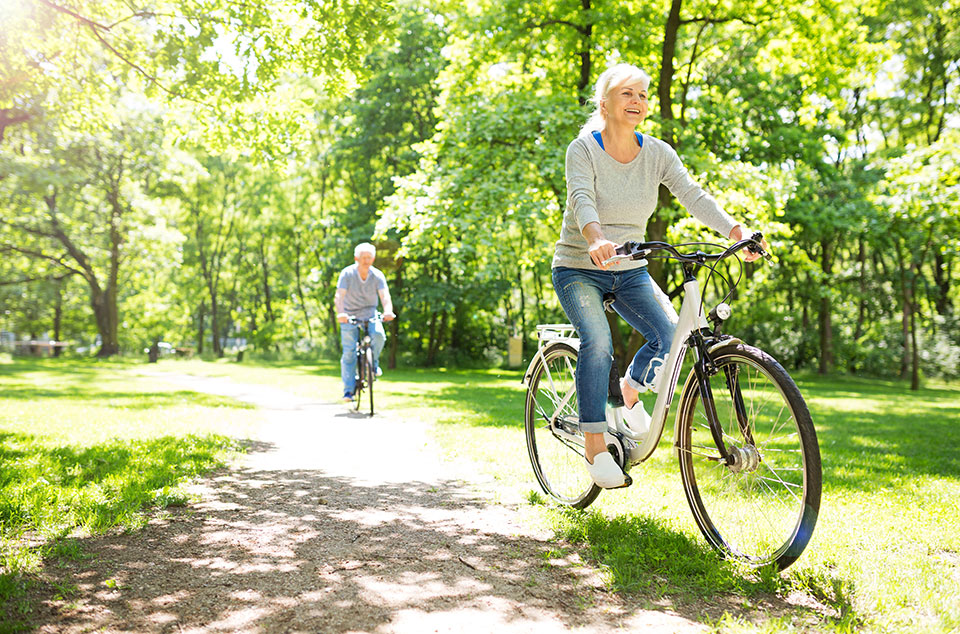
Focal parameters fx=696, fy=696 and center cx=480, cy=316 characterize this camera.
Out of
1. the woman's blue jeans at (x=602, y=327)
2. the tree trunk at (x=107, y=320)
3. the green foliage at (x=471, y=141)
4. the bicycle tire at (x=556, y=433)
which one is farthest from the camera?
the tree trunk at (x=107, y=320)

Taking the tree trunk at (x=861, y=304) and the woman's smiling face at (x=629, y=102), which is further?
the tree trunk at (x=861, y=304)

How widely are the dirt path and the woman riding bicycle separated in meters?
0.80

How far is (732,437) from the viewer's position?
3.09 meters

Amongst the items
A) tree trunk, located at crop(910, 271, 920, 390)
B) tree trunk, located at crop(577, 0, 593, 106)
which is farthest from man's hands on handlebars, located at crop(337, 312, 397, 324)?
tree trunk, located at crop(910, 271, 920, 390)

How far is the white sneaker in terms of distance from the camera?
3.55m

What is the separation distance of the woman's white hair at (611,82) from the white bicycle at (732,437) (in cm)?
82

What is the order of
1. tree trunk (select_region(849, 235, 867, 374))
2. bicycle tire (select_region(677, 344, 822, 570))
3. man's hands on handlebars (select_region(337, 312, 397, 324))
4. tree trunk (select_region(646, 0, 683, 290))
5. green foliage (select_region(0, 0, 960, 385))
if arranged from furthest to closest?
1. tree trunk (select_region(849, 235, 867, 374))
2. tree trunk (select_region(646, 0, 683, 290))
3. green foliage (select_region(0, 0, 960, 385))
4. man's hands on handlebars (select_region(337, 312, 397, 324))
5. bicycle tire (select_region(677, 344, 822, 570))

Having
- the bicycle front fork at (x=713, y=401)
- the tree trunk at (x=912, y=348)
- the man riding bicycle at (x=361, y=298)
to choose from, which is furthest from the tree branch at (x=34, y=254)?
the tree trunk at (x=912, y=348)

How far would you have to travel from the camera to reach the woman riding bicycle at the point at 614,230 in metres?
3.61

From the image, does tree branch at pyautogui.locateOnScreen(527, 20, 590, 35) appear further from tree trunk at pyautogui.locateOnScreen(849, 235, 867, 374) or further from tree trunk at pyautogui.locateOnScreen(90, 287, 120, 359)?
tree trunk at pyautogui.locateOnScreen(90, 287, 120, 359)

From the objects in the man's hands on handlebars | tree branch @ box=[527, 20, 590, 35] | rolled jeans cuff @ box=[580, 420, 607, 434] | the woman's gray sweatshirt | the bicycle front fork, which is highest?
tree branch @ box=[527, 20, 590, 35]

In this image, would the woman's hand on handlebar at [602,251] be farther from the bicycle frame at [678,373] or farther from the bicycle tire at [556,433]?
the bicycle tire at [556,433]

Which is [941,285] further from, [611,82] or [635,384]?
[611,82]

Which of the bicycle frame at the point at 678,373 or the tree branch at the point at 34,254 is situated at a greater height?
the tree branch at the point at 34,254
